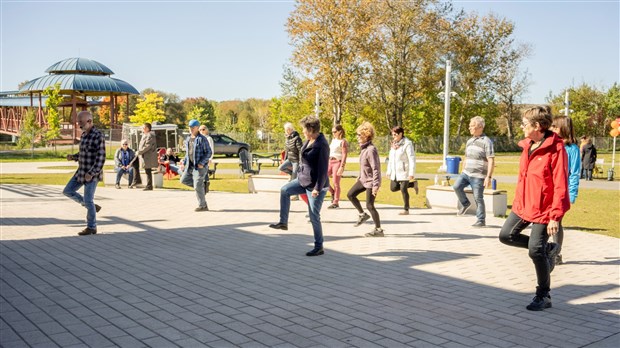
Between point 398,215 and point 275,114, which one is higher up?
point 275,114

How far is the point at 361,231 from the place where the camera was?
998cm

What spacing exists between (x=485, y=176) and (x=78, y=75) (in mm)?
55227

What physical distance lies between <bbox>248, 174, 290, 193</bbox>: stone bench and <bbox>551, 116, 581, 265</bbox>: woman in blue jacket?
31.8 ft

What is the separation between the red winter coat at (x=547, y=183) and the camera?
521 cm

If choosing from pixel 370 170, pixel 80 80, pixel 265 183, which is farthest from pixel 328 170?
pixel 80 80

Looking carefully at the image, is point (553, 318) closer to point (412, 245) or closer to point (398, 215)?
point (412, 245)

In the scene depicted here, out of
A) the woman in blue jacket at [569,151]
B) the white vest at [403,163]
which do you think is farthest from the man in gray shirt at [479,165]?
the woman in blue jacket at [569,151]

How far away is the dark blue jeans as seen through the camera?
5.34 meters

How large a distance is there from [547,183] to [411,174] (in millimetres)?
6236

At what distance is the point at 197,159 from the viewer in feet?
40.1

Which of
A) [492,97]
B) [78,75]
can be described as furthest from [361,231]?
[492,97]

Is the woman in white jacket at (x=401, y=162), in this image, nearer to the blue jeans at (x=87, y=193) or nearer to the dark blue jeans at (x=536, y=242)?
the blue jeans at (x=87, y=193)

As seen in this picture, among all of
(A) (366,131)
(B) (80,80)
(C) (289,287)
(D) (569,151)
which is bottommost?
(C) (289,287)

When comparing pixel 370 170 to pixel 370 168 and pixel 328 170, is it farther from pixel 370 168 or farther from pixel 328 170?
pixel 328 170
